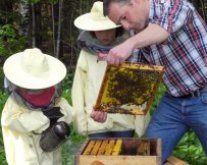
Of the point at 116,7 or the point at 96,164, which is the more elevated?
the point at 116,7

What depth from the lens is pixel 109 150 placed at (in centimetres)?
347

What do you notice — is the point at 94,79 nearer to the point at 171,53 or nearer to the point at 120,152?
the point at 171,53

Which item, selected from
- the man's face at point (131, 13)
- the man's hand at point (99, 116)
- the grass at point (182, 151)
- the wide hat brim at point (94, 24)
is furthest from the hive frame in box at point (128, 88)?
the grass at point (182, 151)

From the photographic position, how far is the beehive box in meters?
3.27

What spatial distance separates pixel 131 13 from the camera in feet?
11.2

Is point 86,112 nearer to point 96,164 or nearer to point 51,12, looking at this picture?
point 96,164

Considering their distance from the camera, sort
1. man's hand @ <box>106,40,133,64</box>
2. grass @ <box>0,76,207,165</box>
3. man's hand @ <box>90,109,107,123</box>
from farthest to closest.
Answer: grass @ <box>0,76,207,165</box>
man's hand @ <box>90,109,107,123</box>
man's hand @ <box>106,40,133,64</box>

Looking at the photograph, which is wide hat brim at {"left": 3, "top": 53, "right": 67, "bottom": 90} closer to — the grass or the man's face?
the man's face

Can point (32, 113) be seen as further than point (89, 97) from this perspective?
No

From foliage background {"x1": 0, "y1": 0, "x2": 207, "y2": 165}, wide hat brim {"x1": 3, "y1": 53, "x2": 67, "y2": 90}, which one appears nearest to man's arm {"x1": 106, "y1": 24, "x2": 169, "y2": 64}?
wide hat brim {"x1": 3, "y1": 53, "x2": 67, "y2": 90}

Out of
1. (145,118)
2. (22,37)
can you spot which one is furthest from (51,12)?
(145,118)

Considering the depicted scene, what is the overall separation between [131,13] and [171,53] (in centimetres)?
52

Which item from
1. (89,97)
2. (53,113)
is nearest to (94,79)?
(89,97)

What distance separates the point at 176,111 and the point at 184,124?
125mm
